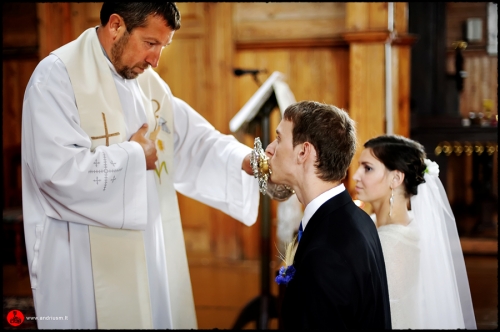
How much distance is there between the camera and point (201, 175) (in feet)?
9.93

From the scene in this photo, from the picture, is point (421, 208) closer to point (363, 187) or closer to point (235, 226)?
point (363, 187)

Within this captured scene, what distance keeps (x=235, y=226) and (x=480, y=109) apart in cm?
456

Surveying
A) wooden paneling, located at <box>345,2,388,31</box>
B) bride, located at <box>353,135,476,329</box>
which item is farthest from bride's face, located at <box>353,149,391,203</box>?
wooden paneling, located at <box>345,2,388,31</box>

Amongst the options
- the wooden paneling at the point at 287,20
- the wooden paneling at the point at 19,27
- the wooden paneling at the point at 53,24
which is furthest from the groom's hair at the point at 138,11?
the wooden paneling at the point at 19,27

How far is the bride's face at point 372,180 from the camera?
8.59ft

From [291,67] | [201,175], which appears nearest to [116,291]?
[201,175]

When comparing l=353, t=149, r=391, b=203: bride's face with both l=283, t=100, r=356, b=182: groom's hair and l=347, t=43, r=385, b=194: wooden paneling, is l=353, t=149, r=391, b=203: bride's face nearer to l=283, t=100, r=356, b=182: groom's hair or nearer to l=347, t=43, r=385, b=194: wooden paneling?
l=283, t=100, r=356, b=182: groom's hair

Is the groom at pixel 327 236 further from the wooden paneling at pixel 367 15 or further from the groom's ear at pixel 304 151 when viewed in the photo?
the wooden paneling at pixel 367 15

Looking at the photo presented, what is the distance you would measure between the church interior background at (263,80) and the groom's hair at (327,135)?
229 centimetres

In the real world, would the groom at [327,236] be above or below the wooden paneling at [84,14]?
below

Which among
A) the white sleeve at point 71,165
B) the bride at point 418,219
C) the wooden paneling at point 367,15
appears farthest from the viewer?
the wooden paneling at point 367,15

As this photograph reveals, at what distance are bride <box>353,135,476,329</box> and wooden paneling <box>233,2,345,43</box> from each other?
3064 millimetres

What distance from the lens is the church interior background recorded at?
16.5 feet

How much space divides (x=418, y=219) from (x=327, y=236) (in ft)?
3.83
